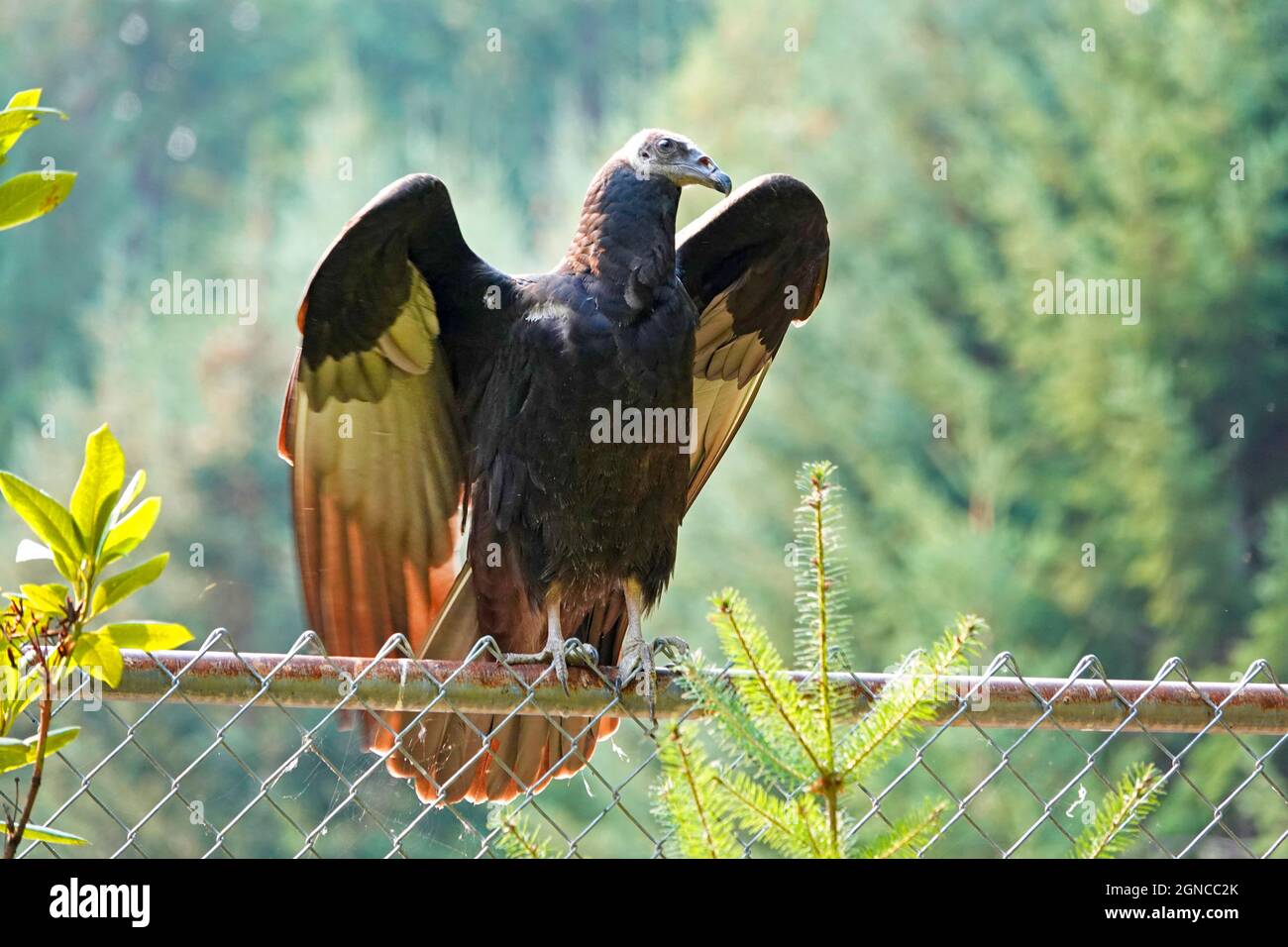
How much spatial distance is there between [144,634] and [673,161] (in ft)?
7.42

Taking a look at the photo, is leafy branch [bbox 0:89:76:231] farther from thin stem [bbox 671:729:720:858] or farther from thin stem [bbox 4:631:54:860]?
thin stem [bbox 671:729:720:858]

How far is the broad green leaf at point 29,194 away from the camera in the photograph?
138 cm

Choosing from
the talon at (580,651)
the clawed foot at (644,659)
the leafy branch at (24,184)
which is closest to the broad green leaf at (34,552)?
the leafy branch at (24,184)

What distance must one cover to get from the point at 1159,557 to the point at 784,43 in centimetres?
804

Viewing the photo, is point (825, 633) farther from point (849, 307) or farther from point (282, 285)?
point (282, 285)

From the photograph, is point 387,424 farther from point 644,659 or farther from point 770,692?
point 770,692

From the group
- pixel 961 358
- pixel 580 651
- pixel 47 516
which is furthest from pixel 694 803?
pixel 961 358

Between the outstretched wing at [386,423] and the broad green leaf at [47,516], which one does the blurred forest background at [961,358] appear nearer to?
the outstretched wing at [386,423]

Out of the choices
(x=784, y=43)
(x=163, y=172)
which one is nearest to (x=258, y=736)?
(x=784, y=43)

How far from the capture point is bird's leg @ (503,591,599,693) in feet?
8.66

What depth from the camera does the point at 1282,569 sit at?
1120 centimetres

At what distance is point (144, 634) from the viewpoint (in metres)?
1.40

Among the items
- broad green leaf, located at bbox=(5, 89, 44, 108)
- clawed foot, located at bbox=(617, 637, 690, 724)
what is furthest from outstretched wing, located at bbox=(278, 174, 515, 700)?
broad green leaf, located at bbox=(5, 89, 44, 108)

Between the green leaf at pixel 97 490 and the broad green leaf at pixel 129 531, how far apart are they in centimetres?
2
